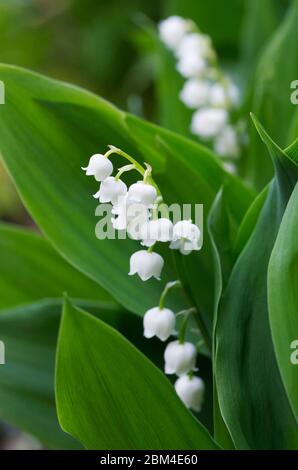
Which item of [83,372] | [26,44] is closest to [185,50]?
[83,372]

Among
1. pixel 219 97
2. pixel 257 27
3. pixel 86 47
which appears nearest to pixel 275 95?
pixel 219 97

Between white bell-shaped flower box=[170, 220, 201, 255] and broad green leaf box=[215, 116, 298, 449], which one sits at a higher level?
white bell-shaped flower box=[170, 220, 201, 255]

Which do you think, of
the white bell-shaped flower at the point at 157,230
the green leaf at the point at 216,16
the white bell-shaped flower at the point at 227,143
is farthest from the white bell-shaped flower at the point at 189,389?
the green leaf at the point at 216,16

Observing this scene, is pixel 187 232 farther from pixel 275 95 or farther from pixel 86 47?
pixel 86 47

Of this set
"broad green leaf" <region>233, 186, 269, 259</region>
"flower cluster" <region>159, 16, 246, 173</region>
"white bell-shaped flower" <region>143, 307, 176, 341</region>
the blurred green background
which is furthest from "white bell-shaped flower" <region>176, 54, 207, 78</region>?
the blurred green background

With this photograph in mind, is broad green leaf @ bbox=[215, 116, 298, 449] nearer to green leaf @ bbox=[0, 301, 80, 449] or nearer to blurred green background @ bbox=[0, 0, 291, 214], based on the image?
green leaf @ bbox=[0, 301, 80, 449]

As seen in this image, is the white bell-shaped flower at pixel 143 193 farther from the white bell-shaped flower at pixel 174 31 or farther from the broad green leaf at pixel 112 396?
the white bell-shaped flower at pixel 174 31
